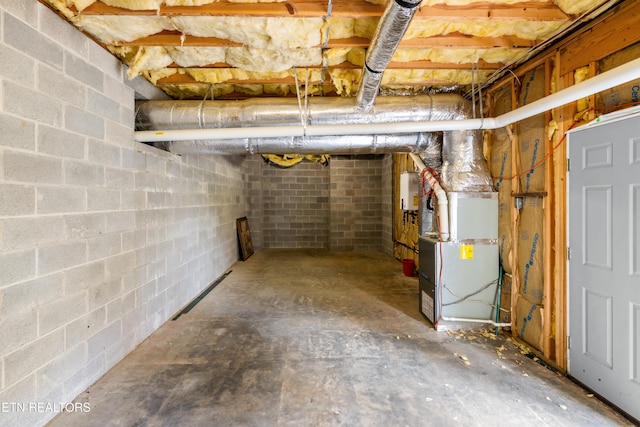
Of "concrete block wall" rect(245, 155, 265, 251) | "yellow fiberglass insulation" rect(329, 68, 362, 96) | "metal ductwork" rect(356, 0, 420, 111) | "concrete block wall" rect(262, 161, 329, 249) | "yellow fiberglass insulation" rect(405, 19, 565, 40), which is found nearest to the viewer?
"metal ductwork" rect(356, 0, 420, 111)

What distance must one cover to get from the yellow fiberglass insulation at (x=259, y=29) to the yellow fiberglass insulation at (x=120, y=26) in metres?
0.14

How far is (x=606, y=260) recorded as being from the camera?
169 centimetres

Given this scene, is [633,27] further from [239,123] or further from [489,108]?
[239,123]

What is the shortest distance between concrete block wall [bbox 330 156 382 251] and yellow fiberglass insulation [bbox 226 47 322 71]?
447 cm

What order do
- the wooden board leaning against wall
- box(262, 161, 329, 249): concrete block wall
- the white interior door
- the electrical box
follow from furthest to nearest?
box(262, 161, 329, 249): concrete block wall
the wooden board leaning against wall
the electrical box
the white interior door

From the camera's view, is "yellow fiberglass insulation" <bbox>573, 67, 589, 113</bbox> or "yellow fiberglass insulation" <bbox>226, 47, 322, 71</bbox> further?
"yellow fiberglass insulation" <bbox>226, 47, 322, 71</bbox>

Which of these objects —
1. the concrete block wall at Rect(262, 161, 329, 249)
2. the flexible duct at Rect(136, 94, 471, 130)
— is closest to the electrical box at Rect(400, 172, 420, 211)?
the flexible duct at Rect(136, 94, 471, 130)

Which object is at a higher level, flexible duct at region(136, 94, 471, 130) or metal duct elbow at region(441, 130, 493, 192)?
flexible duct at region(136, 94, 471, 130)

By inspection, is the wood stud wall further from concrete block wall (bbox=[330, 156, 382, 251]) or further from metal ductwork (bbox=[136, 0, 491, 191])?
concrete block wall (bbox=[330, 156, 382, 251])

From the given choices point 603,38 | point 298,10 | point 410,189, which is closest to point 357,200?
point 410,189

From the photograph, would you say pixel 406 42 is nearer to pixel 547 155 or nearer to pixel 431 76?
pixel 431 76

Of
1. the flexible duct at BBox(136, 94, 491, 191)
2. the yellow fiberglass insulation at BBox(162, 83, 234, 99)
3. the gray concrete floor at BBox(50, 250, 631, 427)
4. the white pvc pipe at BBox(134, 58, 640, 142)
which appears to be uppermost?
the yellow fiberglass insulation at BBox(162, 83, 234, 99)

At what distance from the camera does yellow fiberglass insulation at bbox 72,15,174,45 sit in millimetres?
1688

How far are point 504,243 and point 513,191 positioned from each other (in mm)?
501
